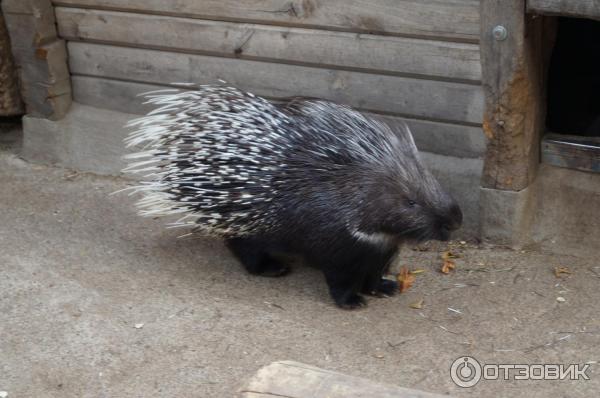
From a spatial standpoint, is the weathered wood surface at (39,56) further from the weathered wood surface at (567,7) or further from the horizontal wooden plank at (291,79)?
the weathered wood surface at (567,7)

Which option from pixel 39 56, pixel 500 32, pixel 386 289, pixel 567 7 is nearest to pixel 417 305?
pixel 386 289

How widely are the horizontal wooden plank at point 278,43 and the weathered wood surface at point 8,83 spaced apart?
1.42 feet

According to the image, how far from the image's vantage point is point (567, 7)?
9.66 ft

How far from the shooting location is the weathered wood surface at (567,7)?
289cm

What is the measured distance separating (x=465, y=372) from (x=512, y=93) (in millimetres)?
1045

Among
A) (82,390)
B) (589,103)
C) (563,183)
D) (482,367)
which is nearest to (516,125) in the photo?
(563,183)

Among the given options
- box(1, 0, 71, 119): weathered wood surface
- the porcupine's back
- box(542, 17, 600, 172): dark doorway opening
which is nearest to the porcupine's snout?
the porcupine's back

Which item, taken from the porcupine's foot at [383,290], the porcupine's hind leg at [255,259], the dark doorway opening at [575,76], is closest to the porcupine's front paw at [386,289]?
the porcupine's foot at [383,290]

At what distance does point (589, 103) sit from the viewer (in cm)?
471

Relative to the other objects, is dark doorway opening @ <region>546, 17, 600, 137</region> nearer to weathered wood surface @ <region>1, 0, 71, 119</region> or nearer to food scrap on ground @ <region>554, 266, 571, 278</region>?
food scrap on ground @ <region>554, 266, 571, 278</region>

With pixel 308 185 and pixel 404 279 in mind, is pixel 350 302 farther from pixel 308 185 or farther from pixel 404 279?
pixel 308 185

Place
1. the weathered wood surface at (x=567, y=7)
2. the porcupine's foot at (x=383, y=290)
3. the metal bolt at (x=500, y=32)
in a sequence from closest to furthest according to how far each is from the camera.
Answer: the weathered wood surface at (x=567, y=7) < the metal bolt at (x=500, y=32) < the porcupine's foot at (x=383, y=290)

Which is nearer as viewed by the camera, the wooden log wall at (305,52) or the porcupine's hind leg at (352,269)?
the porcupine's hind leg at (352,269)

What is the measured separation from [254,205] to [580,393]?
4.45 feet
